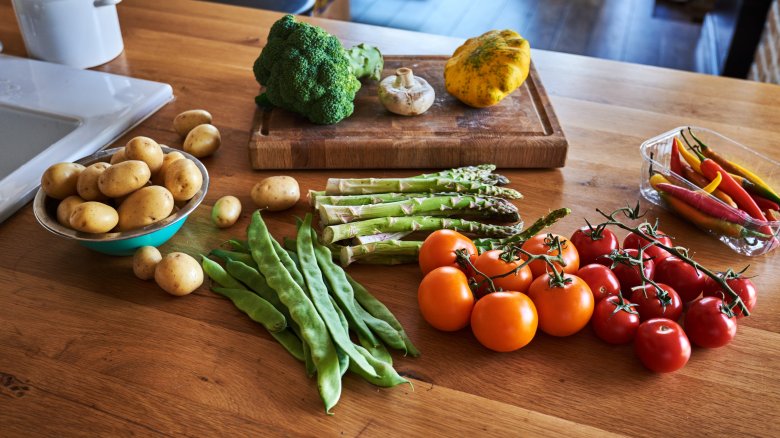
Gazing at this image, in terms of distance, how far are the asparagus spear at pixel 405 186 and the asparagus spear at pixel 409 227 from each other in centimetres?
10

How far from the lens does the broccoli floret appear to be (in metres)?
1.66

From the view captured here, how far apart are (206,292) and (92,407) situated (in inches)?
11.9

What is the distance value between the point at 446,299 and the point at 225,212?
1.78ft

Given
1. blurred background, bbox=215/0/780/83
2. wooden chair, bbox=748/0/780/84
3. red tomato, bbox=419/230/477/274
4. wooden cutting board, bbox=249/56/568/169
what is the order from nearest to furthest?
red tomato, bbox=419/230/477/274, wooden cutting board, bbox=249/56/568/169, wooden chair, bbox=748/0/780/84, blurred background, bbox=215/0/780/83

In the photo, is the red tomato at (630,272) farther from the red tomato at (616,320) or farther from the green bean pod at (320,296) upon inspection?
the green bean pod at (320,296)

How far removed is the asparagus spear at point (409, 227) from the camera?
1394 mm

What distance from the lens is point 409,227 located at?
4.68 ft

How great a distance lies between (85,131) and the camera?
5.66 ft

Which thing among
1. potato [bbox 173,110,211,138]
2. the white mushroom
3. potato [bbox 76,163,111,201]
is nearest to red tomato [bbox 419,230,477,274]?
the white mushroom

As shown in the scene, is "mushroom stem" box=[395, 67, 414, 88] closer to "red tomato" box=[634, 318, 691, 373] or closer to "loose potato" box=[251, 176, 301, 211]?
"loose potato" box=[251, 176, 301, 211]

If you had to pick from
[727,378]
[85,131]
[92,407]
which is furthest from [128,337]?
[727,378]

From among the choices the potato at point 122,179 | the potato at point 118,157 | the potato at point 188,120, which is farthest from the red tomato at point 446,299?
the potato at point 188,120

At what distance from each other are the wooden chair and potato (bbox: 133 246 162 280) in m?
2.79

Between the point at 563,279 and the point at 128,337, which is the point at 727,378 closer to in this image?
the point at 563,279
